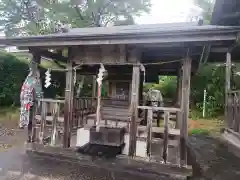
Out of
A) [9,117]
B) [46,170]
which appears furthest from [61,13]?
[46,170]

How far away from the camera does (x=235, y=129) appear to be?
7188 mm

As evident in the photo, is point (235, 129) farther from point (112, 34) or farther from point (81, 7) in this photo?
point (81, 7)

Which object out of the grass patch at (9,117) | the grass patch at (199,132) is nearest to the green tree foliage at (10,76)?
the grass patch at (9,117)

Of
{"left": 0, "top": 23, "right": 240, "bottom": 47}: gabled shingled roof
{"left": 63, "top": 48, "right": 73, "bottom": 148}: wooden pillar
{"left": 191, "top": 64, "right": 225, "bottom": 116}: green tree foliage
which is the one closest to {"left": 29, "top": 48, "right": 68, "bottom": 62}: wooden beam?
{"left": 0, "top": 23, "right": 240, "bottom": 47}: gabled shingled roof

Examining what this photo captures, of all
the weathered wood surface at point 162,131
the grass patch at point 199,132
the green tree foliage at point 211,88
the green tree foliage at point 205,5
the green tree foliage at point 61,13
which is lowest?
the grass patch at point 199,132

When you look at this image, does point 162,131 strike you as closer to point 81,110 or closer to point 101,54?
point 101,54

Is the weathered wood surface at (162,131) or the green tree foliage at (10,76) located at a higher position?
the green tree foliage at (10,76)

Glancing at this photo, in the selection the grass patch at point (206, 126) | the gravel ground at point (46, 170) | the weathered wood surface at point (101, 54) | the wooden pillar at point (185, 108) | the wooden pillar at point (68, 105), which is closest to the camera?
the gravel ground at point (46, 170)

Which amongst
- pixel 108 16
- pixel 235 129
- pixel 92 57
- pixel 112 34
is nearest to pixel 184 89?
pixel 112 34

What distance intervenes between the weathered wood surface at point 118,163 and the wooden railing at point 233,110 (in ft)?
11.7

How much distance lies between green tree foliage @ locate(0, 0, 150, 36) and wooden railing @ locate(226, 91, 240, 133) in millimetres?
11361

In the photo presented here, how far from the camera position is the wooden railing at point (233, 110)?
6.84m

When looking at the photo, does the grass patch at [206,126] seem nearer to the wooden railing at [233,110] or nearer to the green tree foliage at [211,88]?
the green tree foliage at [211,88]

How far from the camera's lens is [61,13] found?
16.0 meters
